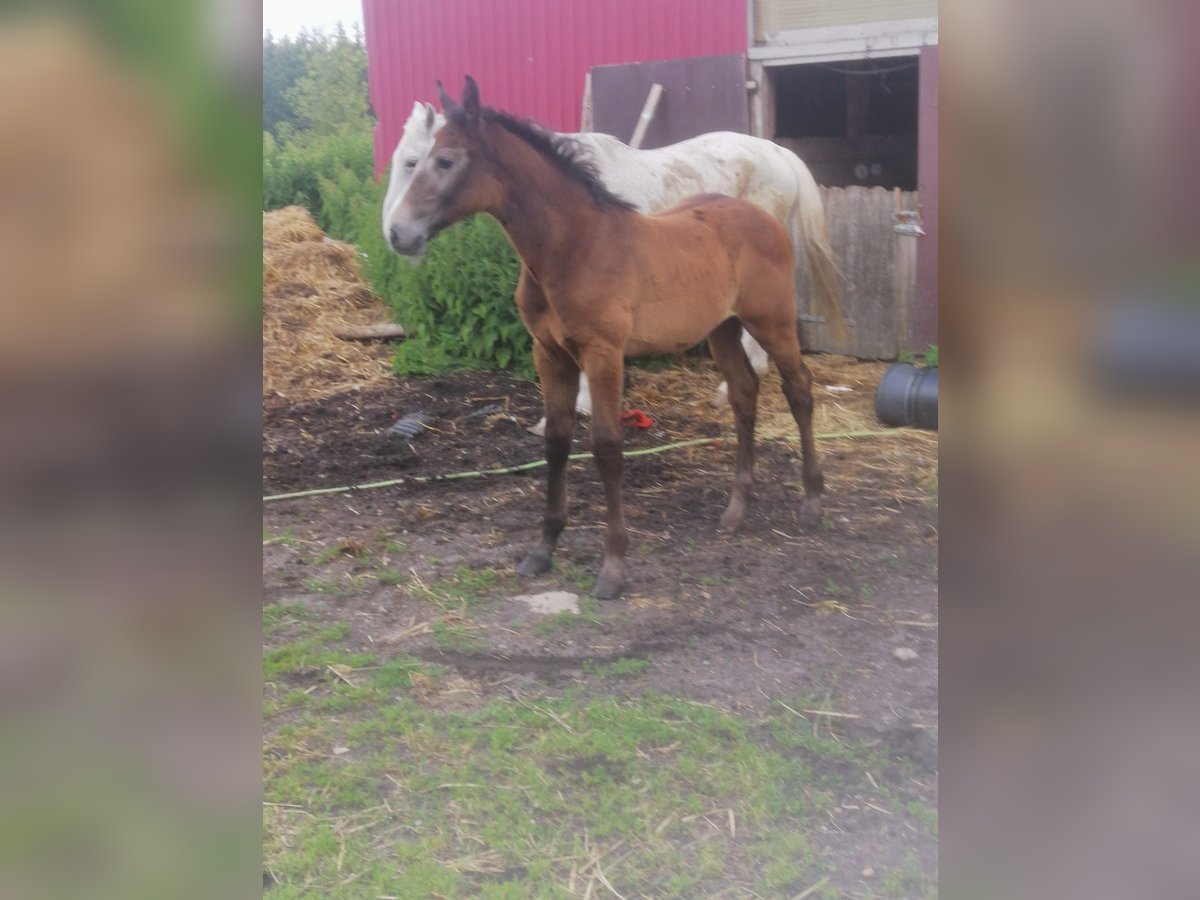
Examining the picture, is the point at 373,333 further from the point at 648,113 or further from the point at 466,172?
the point at 466,172

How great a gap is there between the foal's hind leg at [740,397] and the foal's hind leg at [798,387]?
0.44ft

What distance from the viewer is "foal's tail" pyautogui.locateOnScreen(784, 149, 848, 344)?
530cm

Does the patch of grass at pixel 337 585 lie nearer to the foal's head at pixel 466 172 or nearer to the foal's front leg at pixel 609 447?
the foal's front leg at pixel 609 447

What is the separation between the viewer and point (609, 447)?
410cm

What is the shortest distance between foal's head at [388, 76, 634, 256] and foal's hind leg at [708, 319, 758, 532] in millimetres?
1157

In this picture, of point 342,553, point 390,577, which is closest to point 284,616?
point 390,577

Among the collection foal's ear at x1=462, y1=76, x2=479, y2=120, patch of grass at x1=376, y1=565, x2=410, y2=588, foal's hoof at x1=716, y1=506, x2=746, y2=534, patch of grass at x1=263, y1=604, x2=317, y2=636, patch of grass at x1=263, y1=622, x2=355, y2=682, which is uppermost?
foal's ear at x1=462, y1=76, x2=479, y2=120

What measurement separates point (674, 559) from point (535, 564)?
1.94 feet

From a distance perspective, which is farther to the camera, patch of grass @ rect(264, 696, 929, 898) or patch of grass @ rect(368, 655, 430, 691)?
patch of grass @ rect(368, 655, 430, 691)

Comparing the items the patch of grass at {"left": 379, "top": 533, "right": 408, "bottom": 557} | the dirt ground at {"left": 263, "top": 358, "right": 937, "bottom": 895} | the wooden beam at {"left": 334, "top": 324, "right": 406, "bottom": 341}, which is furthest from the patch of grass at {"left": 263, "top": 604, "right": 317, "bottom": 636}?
the wooden beam at {"left": 334, "top": 324, "right": 406, "bottom": 341}

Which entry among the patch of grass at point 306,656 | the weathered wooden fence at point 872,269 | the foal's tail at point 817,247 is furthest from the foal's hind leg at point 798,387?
the weathered wooden fence at point 872,269

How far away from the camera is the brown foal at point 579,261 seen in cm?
396

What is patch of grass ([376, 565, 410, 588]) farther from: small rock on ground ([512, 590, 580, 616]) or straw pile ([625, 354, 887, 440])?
straw pile ([625, 354, 887, 440])
